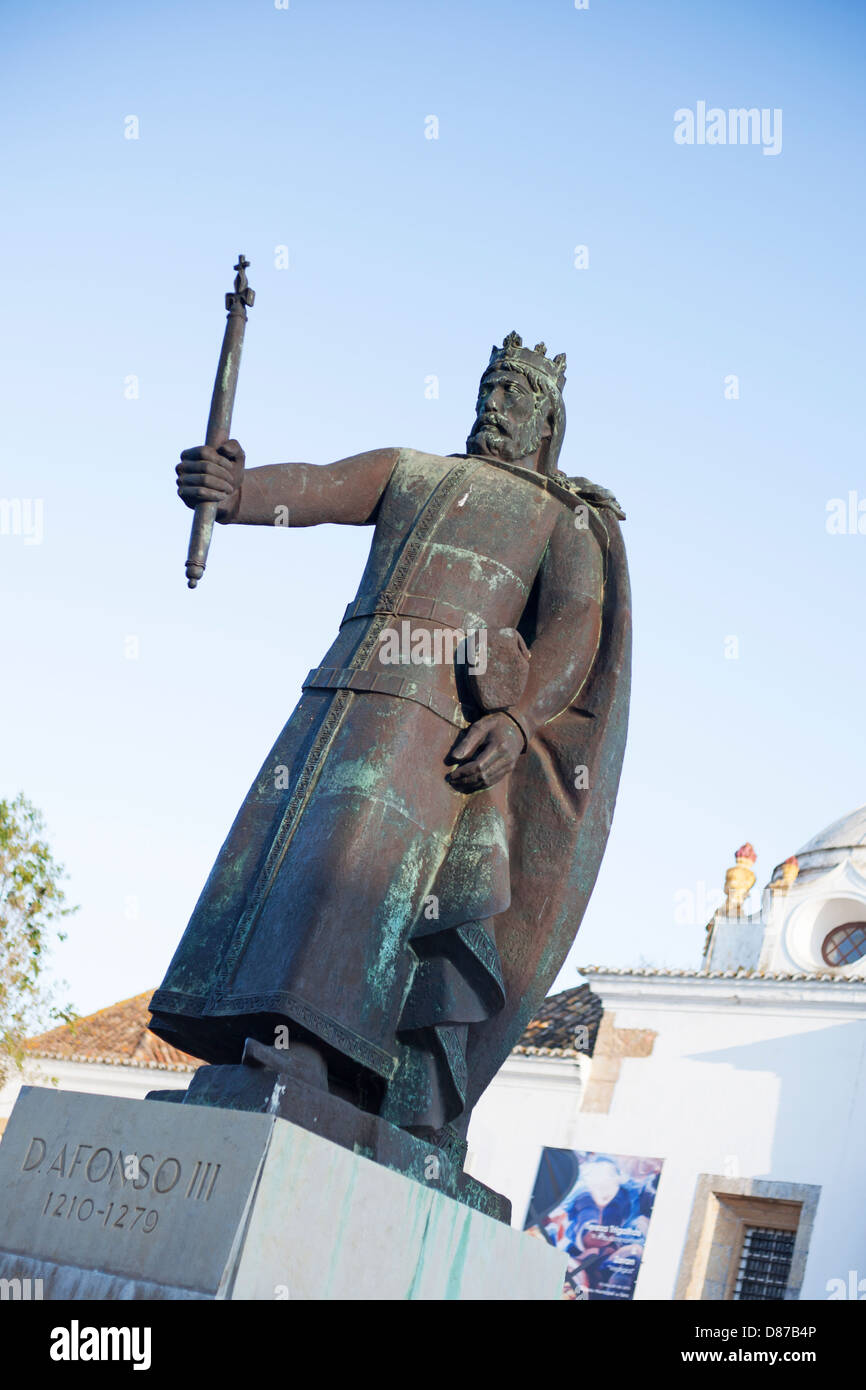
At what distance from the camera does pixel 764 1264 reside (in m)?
19.8

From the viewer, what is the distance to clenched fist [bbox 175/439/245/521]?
14.2 ft

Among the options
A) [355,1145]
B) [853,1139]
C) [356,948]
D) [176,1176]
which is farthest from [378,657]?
[853,1139]

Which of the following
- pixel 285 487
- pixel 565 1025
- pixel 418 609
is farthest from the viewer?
pixel 565 1025

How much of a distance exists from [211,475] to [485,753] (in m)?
1.05

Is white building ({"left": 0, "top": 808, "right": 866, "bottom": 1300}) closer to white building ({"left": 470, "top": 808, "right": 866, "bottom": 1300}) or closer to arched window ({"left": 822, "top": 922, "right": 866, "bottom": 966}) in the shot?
white building ({"left": 470, "top": 808, "right": 866, "bottom": 1300})

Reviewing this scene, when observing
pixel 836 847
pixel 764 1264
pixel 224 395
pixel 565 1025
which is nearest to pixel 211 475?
pixel 224 395

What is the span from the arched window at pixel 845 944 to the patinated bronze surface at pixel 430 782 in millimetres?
22885

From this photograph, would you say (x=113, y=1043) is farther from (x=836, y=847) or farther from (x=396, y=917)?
(x=396, y=917)

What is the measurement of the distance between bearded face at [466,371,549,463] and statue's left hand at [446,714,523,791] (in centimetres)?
99

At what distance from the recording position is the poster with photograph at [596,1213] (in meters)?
19.7

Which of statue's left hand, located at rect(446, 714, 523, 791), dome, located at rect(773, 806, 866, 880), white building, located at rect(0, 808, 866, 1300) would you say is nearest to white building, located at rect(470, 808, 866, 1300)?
white building, located at rect(0, 808, 866, 1300)

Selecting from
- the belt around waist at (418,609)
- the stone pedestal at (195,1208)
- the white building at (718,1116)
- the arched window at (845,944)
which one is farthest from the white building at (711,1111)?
the stone pedestal at (195,1208)

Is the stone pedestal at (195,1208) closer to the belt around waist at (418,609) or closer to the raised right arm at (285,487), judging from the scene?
the belt around waist at (418,609)
